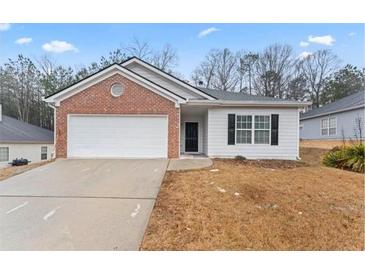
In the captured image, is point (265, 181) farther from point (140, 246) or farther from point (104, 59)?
point (104, 59)

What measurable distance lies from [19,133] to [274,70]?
2988 centimetres

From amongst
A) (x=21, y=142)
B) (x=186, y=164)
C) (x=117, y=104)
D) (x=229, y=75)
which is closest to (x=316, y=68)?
(x=229, y=75)

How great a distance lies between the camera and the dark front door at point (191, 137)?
47.7ft

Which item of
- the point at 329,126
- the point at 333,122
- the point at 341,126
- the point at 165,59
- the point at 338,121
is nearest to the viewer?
the point at 341,126

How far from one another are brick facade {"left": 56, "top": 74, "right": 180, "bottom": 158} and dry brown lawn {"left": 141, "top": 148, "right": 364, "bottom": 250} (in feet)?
11.9

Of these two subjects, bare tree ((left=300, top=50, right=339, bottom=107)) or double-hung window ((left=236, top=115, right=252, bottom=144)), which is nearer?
double-hung window ((left=236, top=115, right=252, bottom=144))

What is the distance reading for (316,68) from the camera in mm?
34781

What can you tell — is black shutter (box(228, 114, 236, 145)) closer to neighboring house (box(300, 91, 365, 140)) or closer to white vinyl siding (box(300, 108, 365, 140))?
neighboring house (box(300, 91, 365, 140))

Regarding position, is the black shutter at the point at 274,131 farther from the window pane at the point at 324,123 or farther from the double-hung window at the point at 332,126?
the window pane at the point at 324,123

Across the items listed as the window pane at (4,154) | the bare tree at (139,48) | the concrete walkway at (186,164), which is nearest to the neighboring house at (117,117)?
the concrete walkway at (186,164)

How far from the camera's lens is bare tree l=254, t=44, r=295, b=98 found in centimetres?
3288

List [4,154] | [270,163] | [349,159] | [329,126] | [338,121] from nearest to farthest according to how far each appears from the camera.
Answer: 1. [349,159]
2. [270,163]
3. [338,121]
4. [4,154]
5. [329,126]

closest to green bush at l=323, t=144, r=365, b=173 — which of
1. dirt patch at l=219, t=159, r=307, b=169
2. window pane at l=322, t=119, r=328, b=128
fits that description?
dirt patch at l=219, t=159, r=307, b=169

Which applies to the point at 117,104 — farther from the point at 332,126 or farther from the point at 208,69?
the point at 208,69
